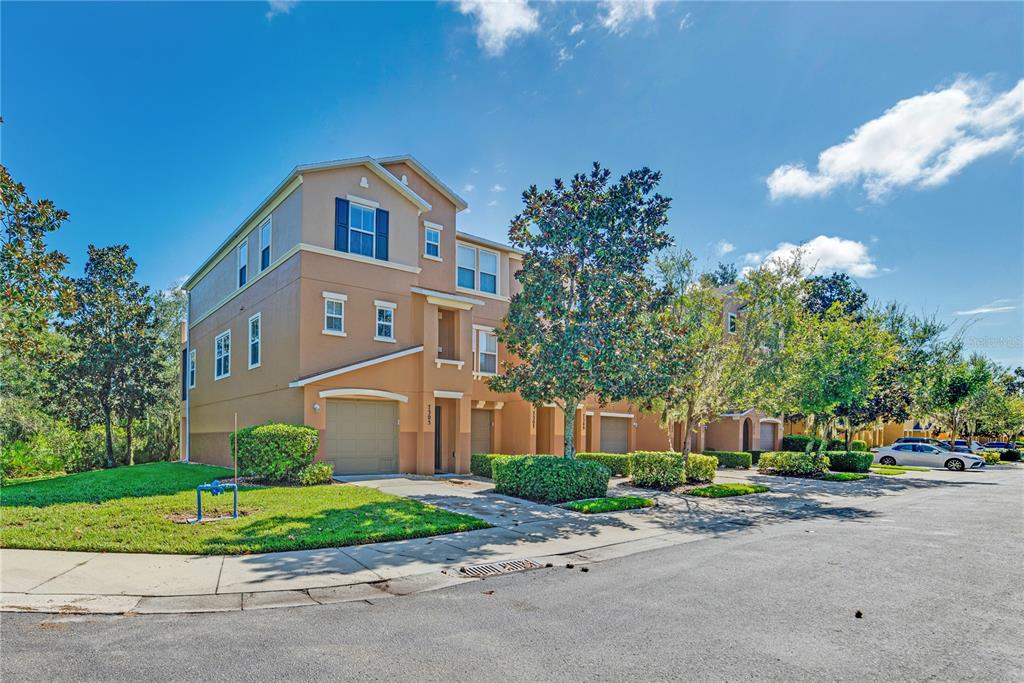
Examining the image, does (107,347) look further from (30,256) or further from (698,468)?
(698,468)

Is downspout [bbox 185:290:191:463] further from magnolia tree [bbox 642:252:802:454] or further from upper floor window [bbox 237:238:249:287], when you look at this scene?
magnolia tree [bbox 642:252:802:454]

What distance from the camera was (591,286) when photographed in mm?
14430

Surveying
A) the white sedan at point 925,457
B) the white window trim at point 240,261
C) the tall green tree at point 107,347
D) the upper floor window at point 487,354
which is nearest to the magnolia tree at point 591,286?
the upper floor window at point 487,354

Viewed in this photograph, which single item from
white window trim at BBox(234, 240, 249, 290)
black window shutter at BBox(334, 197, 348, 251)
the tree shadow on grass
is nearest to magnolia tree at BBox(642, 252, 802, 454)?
black window shutter at BBox(334, 197, 348, 251)

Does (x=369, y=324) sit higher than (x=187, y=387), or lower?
higher

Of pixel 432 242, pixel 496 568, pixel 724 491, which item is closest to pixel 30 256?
pixel 496 568

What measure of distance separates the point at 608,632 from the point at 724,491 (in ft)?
41.0

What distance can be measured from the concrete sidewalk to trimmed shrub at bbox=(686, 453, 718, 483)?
4972 millimetres

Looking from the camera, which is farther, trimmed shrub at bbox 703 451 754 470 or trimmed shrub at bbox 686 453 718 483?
trimmed shrub at bbox 703 451 754 470

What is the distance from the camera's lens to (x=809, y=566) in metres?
8.10

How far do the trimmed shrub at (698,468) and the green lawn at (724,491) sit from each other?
95 centimetres

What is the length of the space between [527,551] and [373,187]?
47.7ft

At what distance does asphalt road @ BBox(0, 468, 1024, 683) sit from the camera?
14.7 ft

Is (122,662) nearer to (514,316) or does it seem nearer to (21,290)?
(21,290)
